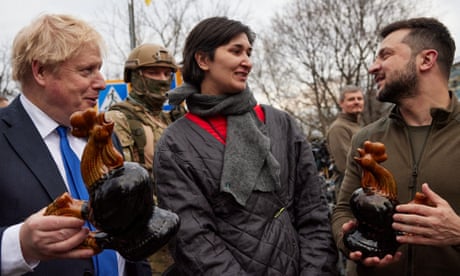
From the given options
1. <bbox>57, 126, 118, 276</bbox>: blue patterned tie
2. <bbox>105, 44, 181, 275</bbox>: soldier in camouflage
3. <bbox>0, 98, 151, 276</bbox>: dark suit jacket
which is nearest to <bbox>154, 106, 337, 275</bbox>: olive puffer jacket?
<bbox>57, 126, 118, 276</bbox>: blue patterned tie

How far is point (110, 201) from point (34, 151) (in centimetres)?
68

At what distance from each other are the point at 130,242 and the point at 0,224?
64 cm

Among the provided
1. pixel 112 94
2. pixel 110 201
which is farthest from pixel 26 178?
pixel 112 94

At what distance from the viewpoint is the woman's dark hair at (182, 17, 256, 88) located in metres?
2.67

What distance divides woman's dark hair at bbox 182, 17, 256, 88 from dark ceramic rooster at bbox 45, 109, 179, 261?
122cm

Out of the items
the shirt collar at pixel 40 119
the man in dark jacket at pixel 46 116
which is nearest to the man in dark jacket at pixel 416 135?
the man in dark jacket at pixel 46 116

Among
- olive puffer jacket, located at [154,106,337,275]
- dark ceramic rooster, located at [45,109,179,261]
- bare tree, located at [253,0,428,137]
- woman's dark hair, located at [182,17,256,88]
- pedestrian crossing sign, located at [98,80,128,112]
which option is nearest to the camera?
dark ceramic rooster, located at [45,109,179,261]

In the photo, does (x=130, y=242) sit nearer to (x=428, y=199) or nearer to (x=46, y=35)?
(x=46, y=35)

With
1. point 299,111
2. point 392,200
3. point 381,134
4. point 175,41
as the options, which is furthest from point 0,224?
point 299,111

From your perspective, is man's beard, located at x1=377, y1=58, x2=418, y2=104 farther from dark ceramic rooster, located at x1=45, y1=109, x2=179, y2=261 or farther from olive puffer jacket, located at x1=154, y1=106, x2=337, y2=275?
dark ceramic rooster, located at x1=45, y1=109, x2=179, y2=261

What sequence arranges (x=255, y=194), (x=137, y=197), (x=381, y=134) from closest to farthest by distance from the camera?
(x=137, y=197) < (x=255, y=194) < (x=381, y=134)

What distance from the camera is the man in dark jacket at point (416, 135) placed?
91.7 inches

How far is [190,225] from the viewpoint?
228 centimetres

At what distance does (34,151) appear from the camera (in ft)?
6.67
